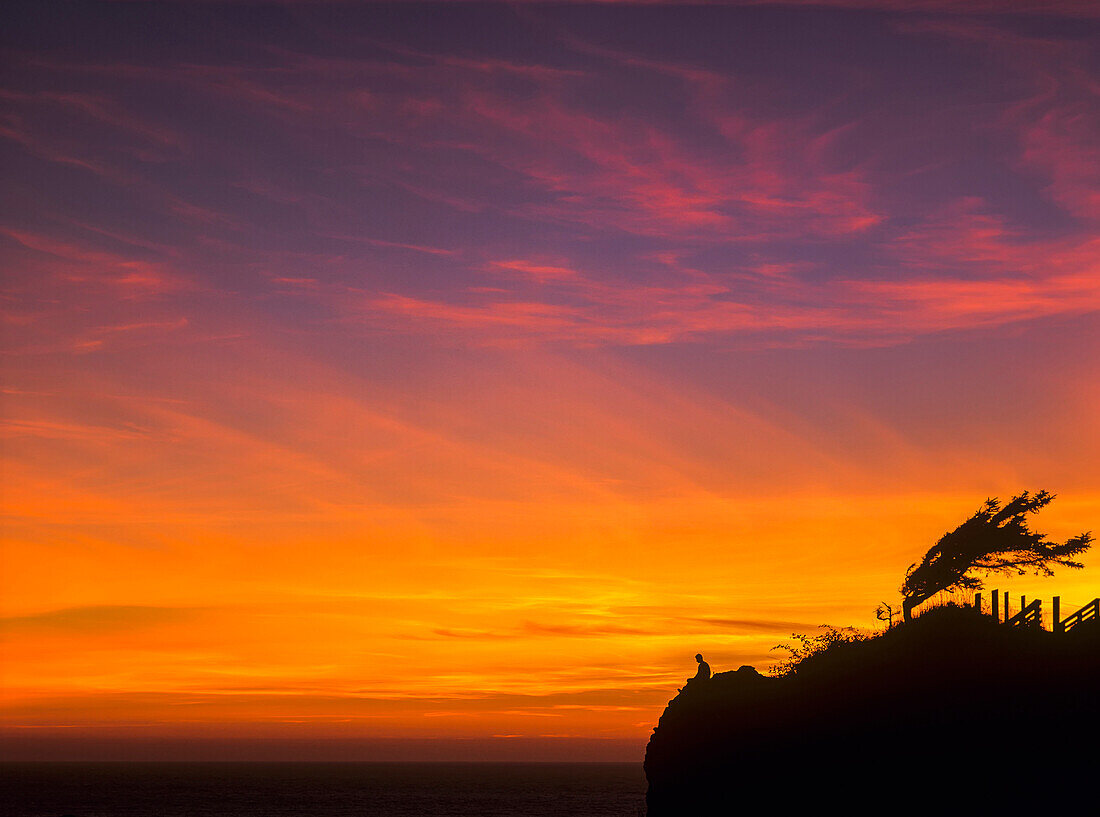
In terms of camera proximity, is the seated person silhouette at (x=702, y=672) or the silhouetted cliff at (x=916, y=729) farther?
the seated person silhouette at (x=702, y=672)

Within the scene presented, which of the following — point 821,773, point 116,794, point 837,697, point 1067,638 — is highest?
point 1067,638

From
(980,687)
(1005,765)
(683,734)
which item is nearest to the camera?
(1005,765)

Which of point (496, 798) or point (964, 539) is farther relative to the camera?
point (496, 798)

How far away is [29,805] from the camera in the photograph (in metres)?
163

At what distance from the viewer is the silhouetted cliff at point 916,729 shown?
1328 inches

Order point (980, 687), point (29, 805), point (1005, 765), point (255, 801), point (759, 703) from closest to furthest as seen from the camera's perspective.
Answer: point (1005, 765) → point (980, 687) → point (759, 703) → point (29, 805) → point (255, 801)

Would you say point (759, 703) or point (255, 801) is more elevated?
point (759, 703)

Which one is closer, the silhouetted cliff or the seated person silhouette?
the silhouetted cliff

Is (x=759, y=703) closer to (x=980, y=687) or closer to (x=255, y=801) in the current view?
(x=980, y=687)

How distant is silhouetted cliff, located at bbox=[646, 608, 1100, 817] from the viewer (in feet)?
111

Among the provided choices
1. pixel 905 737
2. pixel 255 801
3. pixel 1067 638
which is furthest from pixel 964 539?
pixel 255 801

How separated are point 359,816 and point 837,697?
123 m

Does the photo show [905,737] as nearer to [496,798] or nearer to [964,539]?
[964,539]

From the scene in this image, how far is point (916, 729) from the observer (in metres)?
36.5
